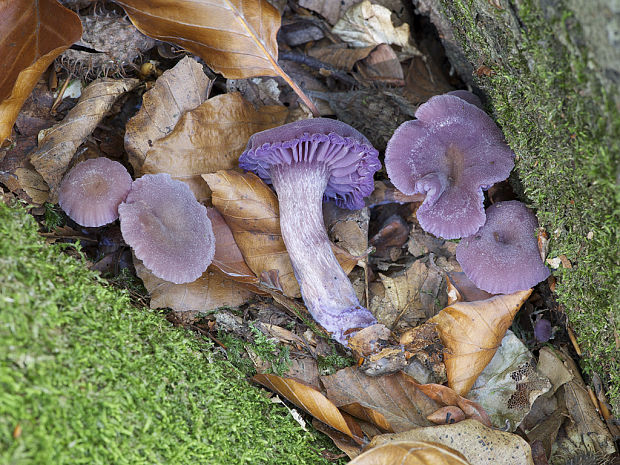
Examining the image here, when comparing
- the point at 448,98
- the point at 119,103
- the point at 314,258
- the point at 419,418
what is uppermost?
the point at 448,98

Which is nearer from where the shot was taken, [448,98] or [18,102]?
[18,102]

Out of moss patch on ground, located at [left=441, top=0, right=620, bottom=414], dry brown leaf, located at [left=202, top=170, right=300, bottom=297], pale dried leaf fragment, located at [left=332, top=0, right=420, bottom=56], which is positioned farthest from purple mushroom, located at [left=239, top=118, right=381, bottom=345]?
pale dried leaf fragment, located at [left=332, top=0, right=420, bottom=56]

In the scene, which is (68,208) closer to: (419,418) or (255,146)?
(255,146)

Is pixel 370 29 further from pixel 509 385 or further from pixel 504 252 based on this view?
pixel 509 385

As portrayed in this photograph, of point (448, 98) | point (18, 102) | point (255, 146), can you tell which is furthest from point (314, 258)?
point (18, 102)

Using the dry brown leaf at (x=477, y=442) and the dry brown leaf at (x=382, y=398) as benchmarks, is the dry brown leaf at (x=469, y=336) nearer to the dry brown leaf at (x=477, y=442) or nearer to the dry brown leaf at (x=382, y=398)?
the dry brown leaf at (x=382, y=398)

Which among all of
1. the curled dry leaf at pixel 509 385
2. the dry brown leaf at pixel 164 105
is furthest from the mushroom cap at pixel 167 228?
the curled dry leaf at pixel 509 385
